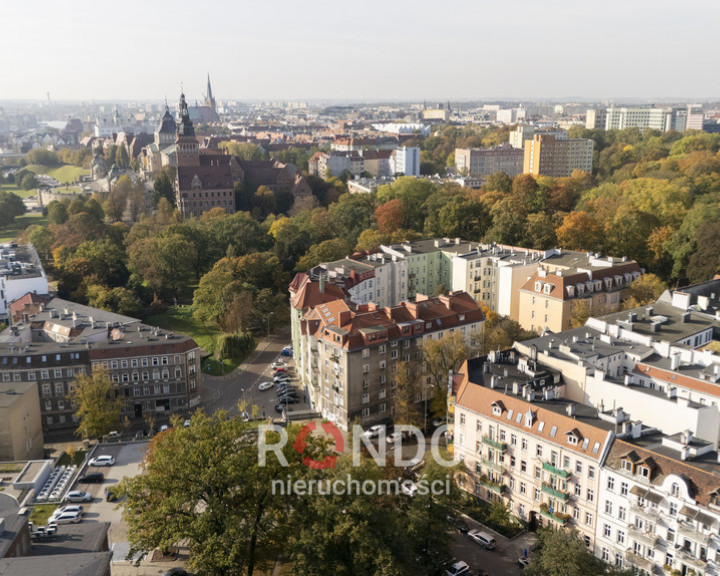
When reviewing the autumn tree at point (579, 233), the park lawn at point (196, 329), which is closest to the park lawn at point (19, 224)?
the park lawn at point (196, 329)

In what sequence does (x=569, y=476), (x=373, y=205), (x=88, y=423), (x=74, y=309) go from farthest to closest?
(x=373, y=205) → (x=74, y=309) → (x=88, y=423) → (x=569, y=476)

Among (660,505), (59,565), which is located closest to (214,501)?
(59,565)

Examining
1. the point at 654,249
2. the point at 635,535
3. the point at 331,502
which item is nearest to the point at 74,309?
the point at 331,502

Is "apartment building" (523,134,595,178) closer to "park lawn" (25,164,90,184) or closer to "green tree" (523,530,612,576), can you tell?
"park lawn" (25,164,90,184)

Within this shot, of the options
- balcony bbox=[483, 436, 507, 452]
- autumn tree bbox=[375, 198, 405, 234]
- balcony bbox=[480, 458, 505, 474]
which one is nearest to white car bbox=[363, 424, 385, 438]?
balcony bbox=[480, 458, 505, 474]

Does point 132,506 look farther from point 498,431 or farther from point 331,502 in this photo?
point 498,431
